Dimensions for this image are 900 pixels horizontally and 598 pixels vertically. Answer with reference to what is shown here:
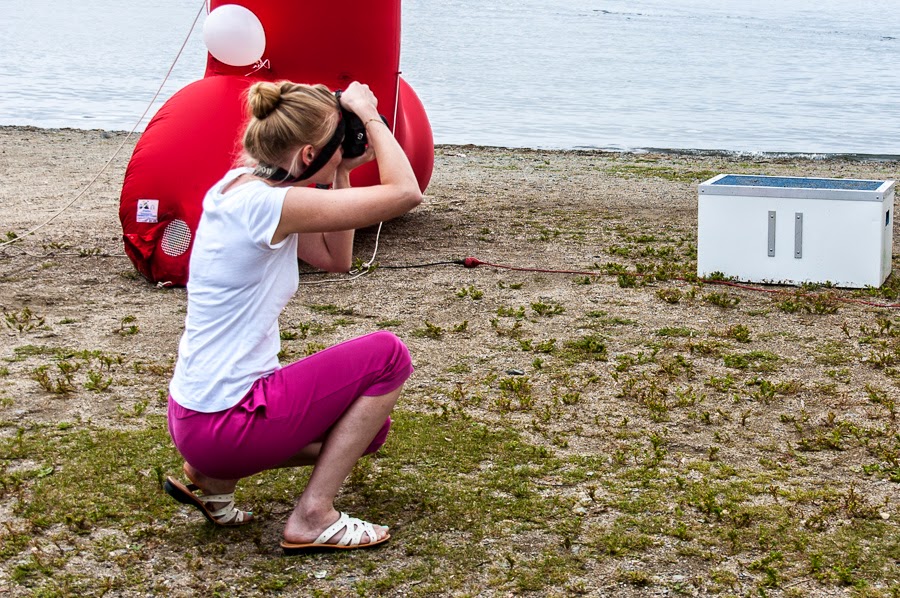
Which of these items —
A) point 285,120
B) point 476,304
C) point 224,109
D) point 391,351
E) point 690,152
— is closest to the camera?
point 285,120

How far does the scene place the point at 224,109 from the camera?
6.53 meters

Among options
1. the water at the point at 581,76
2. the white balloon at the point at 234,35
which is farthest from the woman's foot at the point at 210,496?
the water at the point at 581,76

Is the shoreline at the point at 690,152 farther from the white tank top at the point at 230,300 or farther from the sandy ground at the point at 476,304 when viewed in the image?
the white tank top at the point at 230,300

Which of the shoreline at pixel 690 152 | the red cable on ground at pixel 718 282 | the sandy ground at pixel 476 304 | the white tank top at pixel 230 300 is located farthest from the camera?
the shoreline at pixel 690 152

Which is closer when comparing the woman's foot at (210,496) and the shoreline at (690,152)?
the woman's foot at (210,496)

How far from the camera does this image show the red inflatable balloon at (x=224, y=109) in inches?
248

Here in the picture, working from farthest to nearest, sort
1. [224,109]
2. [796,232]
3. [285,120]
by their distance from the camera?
[224,109] → [796,232] → [285,120]

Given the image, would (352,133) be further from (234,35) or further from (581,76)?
(581,76)

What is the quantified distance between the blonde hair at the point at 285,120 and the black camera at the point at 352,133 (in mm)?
55

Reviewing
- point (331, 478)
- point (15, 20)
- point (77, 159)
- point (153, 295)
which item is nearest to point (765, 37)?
point (15, 20)

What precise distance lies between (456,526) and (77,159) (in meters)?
9.04

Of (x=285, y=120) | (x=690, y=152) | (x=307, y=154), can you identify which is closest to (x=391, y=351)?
(x=307, y=154)

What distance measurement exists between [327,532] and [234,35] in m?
4.16

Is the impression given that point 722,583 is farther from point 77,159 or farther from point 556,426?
point 77,159
